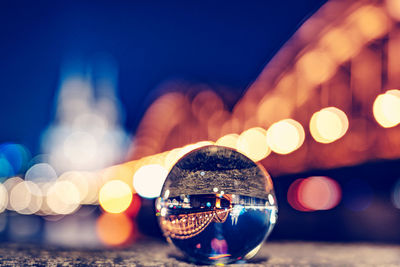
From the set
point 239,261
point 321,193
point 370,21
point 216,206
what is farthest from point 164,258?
point 321,193

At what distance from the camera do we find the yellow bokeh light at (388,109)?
2669 centimetres

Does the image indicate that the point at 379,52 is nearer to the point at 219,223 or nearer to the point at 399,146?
the point at 399,146

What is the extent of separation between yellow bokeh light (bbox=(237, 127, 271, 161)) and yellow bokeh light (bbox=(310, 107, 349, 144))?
24.8 feet

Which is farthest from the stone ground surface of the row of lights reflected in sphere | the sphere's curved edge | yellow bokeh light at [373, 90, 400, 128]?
yellow bokeh light at [373, 90, 400, 128]

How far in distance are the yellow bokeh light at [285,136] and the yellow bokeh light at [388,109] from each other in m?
9.30

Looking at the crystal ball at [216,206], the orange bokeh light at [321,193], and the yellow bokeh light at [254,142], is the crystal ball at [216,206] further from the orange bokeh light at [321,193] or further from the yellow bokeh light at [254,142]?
the yellow bokeh light at [254,142]

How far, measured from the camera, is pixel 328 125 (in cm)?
3516

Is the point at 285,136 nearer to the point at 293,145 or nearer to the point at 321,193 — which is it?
the point at 293,145

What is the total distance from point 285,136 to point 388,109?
1401cm

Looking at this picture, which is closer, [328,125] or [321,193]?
[328,125]

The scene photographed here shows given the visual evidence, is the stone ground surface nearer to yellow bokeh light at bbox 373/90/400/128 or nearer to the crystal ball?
the crystal ball

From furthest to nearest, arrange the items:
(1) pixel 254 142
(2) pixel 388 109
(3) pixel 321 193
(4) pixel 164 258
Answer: (1) pixel 254 142 < (3) pixel 321 193 < (2) pixel 388 109 < (4) pixel 164 258

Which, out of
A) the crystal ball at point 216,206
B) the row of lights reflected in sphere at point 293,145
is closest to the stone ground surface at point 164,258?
the crystal ball at point 216,206

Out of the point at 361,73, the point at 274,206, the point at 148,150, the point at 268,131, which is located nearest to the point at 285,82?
the point at 361,73
